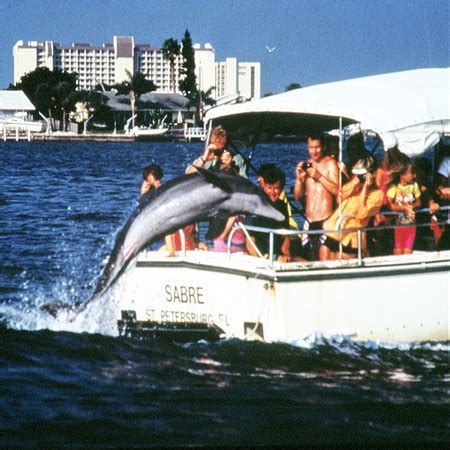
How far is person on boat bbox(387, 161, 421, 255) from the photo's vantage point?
1048 centimetres

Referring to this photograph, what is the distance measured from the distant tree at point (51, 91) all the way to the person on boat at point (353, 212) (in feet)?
410

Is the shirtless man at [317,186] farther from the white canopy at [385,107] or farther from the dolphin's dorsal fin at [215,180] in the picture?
the dolphin's dorsal fin at [215,180]

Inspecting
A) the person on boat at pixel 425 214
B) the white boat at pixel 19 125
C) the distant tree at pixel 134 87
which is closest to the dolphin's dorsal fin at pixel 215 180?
the person on boat at pixel 425 214

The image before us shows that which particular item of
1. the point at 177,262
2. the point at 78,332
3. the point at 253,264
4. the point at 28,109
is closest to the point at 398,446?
the point at 253,264

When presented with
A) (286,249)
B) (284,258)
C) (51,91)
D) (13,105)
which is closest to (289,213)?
(286,249)

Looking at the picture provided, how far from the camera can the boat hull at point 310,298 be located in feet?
32.3

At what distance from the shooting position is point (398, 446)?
7781mm

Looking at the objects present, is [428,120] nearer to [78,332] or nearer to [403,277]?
[403,277]

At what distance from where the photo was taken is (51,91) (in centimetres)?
13612

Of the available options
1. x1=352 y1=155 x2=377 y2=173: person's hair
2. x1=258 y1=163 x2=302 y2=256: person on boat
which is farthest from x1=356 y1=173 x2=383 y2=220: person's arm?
x1=258 y1=163 x2=302 y2=256: person on boat

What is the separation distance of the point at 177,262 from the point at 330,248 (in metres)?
1.63

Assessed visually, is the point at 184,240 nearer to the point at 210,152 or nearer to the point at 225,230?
the point at 225,230

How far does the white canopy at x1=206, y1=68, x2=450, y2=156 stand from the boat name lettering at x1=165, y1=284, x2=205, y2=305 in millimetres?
2101

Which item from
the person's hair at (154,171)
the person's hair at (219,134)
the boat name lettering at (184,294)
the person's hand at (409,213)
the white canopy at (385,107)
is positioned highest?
the white canopy at (385,107)
